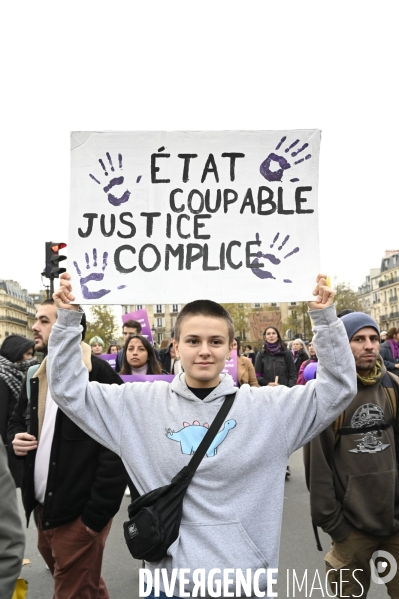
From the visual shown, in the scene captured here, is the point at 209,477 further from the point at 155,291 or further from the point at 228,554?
the point at 155,291

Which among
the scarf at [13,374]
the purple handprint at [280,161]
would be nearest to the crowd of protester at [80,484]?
the purple handprint at [280,161]

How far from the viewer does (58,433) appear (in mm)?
3020

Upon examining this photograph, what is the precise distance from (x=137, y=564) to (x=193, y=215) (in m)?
3.31

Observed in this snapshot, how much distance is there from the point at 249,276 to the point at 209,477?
0.93m

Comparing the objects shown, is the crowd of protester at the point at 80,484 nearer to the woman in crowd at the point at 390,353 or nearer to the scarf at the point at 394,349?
the woman in crowd at the point at 390,353

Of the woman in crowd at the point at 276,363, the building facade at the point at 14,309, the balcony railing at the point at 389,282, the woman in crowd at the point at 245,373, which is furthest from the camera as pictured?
the building facade at the point at 14,309

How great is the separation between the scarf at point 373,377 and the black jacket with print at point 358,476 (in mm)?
30

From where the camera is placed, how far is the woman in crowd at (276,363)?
8.62 metres

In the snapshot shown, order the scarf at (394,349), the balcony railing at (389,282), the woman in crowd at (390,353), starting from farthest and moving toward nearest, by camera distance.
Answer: the balcony railing at (389,282) → the scarf at (394,349) → the woman in crowd at (390,353)

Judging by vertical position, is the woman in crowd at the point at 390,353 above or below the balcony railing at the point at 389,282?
below

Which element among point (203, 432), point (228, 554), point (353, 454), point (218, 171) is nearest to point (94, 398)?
point (203, 432)

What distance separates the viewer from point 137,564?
4613mm

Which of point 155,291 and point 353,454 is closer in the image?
point 155,291

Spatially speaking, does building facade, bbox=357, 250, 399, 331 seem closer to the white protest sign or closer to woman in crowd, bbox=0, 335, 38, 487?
woman in crowd, bbox=0, 335, 38, 487
